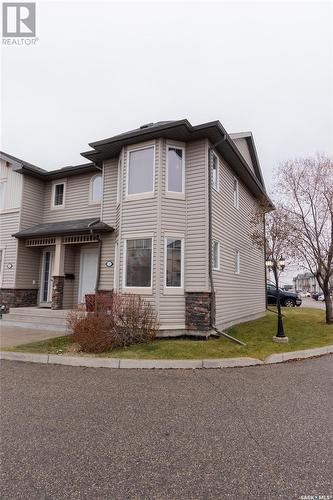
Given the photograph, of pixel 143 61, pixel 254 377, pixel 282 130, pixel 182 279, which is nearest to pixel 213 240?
pixel 182 279

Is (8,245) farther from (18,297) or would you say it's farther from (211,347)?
(211,347)

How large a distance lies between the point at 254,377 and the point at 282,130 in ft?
70.6

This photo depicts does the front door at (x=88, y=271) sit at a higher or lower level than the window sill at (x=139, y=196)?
lower

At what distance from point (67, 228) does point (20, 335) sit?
432 cm

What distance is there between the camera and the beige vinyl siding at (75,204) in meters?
12.6

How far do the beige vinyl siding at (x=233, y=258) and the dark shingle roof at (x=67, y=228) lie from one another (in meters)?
4.28

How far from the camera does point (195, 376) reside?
18.0 feet

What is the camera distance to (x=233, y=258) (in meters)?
11.6

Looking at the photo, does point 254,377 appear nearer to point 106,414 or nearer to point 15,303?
point 106,414

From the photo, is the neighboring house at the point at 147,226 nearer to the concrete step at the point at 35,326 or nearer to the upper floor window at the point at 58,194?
the upper floor window at the point at 58,194

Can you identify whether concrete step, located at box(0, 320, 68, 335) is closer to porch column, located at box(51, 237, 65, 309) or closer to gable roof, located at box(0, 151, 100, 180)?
porch column, located at box(51, 237, 65, 309)

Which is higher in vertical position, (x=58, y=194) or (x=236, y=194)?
(x=58, y=194)

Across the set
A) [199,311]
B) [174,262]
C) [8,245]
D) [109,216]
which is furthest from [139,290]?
[8,245]

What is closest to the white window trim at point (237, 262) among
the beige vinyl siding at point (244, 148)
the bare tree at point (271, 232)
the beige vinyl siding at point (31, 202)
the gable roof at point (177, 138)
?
the bare tree at point (271, 232)
